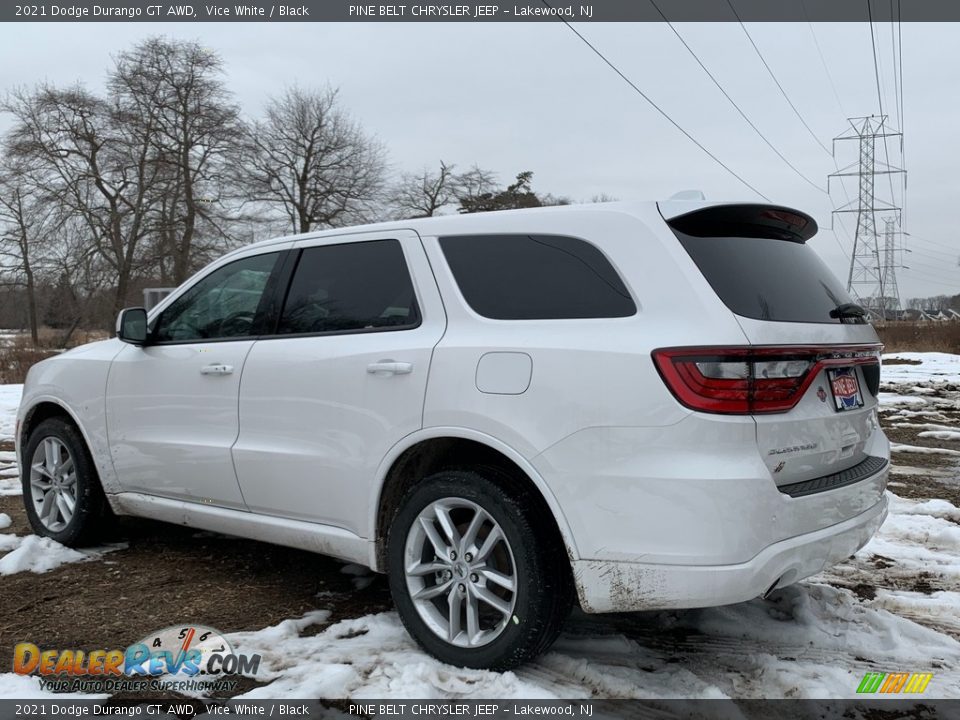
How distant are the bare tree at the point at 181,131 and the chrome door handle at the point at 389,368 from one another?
93.1 feet

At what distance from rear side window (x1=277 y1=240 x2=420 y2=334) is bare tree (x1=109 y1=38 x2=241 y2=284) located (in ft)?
90.9

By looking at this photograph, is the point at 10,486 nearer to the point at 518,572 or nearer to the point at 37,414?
the point at 37,414

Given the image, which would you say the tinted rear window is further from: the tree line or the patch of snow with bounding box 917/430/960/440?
the tree line

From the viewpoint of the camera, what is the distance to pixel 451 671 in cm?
306

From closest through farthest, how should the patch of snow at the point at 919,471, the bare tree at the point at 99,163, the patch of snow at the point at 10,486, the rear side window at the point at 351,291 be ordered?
1. the rear side window at the point at 351,291
2. the patch of snow at the point at 10,486
3. the patch of snow at the point at 919,471
4. the bare tree at the point at 99,163

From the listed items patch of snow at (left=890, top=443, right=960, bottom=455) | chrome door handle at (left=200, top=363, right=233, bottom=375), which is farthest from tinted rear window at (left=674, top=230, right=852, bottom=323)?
patch of snow at (left=890, top=443, right=960, bottom=455)

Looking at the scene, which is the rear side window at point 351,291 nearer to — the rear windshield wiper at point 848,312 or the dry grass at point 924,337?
the rear windshield wiper at point 848,312

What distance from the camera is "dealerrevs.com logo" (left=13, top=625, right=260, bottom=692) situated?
3.08 m

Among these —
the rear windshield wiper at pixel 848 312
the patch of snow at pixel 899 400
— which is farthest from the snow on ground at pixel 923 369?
the rear windshield wiper at pixel 848 312

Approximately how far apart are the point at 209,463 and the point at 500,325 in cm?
184

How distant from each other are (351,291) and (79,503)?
91.0 inches

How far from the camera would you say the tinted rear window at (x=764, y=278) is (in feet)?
9.27
